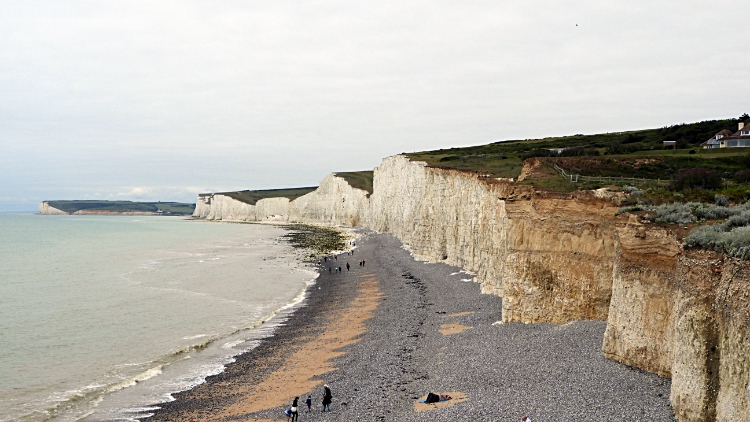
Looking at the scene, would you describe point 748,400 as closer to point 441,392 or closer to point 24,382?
point 441,392

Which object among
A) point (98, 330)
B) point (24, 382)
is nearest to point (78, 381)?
point (24, 382)

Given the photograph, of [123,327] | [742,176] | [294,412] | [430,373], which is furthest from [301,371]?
[742,176]

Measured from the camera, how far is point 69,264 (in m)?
52.9

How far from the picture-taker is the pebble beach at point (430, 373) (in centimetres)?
1237

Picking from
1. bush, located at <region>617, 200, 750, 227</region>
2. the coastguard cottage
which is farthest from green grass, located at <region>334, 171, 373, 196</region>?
bush, located at <region>617, 200, 750, 227</region>

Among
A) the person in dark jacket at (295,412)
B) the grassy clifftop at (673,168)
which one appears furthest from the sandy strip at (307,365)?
the grassy clifftop at (673,168)

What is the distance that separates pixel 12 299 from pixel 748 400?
39.5 meters

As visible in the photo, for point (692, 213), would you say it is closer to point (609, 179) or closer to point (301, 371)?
point (301, 371)

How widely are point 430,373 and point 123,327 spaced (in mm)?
17205

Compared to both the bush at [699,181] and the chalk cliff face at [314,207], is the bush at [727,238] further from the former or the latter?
the chalk cliff face at [314,207]

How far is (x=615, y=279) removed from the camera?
13.4 meters

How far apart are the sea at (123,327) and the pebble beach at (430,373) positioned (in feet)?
6.22

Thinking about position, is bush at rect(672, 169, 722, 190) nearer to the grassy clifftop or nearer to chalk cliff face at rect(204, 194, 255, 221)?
the grassy clifftop

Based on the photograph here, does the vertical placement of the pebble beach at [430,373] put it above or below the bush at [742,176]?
below
